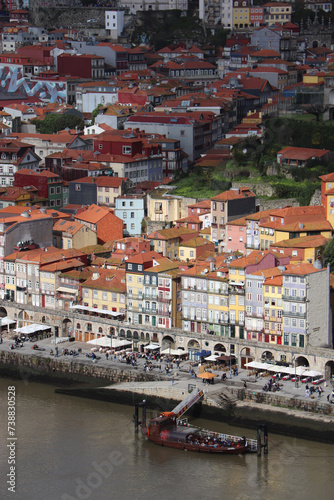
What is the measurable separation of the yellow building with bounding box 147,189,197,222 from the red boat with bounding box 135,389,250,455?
65.2 feet

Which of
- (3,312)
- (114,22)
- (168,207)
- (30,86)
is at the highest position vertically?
(114,22)

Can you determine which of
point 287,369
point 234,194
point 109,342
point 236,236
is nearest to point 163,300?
point 109,342

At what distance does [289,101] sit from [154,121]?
7.99m

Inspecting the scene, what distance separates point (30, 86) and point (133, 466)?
57435 mm

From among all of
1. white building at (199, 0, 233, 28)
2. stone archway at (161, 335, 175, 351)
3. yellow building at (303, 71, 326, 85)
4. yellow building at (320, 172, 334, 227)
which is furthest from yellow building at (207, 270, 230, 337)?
white building at (199, 0, 233, 28)

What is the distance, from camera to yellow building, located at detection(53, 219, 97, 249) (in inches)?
2392

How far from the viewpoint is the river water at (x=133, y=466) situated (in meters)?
39.3

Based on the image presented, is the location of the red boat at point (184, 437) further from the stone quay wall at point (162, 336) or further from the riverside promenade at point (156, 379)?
the stone quay wall at point (162, 336)

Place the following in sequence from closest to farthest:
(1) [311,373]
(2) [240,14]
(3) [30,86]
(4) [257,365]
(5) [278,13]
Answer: (1) [311,373]
(4) [257,365]
(3) [30,86]
(5) [278,13]
(2) [240,14]

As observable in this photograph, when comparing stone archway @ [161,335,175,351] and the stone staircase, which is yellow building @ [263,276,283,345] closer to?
the stone staircase

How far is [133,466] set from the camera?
41406 mm

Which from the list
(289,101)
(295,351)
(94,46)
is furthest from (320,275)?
→ (94,46)

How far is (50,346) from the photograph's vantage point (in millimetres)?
53188

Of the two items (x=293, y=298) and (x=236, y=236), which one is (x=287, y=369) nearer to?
(x=293, y=298)
